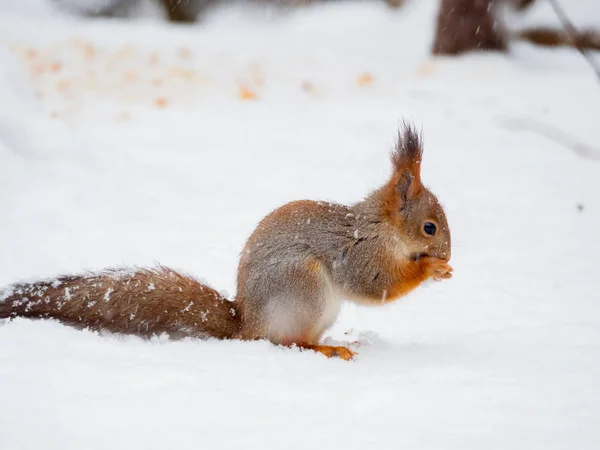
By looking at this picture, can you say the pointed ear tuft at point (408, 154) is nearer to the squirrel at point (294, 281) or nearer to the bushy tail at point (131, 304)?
the squirrel at point (294, 281)

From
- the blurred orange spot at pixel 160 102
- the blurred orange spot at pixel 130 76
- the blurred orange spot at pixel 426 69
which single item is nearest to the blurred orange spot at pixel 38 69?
the blurred orange spot at pixel 130 76

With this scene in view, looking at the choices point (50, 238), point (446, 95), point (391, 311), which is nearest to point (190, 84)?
point (446, 95)

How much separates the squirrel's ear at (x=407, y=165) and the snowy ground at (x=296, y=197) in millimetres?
409

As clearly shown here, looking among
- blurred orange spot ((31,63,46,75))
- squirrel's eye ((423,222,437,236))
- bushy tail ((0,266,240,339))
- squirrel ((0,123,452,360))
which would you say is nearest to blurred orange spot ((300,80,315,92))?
blurred orange spot ((31,63,46,75))

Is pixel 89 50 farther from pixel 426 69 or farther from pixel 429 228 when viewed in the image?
pixel 429 228

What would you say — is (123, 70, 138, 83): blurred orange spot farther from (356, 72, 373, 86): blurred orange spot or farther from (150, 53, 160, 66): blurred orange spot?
(356, 72, 373, 86): blurred orange spot

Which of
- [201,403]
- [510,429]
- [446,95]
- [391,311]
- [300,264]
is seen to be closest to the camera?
[510,429]

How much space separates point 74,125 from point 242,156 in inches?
57.1

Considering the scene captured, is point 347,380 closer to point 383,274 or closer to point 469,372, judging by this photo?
point 469,372

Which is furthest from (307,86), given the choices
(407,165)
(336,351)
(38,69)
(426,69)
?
(336,351)

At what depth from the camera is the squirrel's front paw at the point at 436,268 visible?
8.79 feet

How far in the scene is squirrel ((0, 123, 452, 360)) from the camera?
8.07 feet

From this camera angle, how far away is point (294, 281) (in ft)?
8.36

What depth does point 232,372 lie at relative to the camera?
221cm
